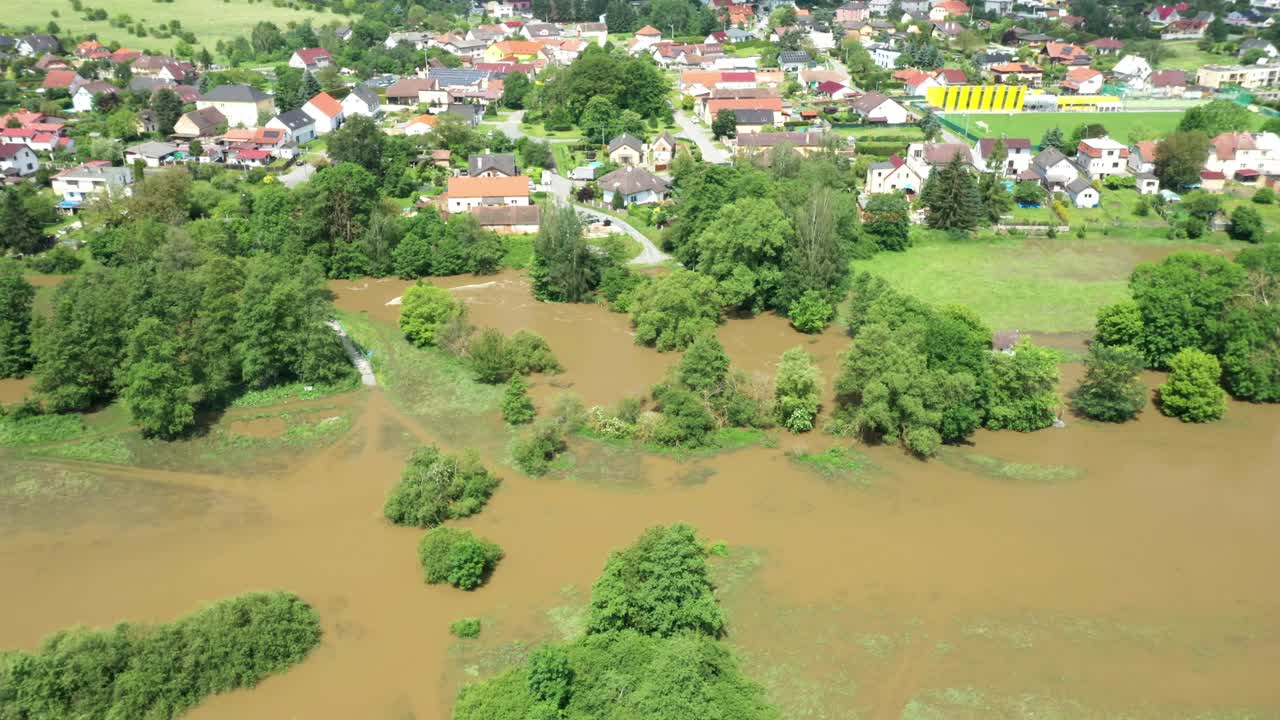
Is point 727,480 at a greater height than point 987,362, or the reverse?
point 987,362

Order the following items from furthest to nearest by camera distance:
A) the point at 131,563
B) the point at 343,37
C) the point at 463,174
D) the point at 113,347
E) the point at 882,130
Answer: the point at 343,37
the point at 882,130
the point at 463,174
the point at 113,347
the point at 131,563

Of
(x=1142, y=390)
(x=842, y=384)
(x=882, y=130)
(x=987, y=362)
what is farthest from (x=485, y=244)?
(x=882, y=130)

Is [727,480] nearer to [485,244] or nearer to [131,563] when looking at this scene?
[131,563]

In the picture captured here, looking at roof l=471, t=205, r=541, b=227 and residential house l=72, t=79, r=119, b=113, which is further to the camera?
residential house l=72, t=79, r=119, b=113

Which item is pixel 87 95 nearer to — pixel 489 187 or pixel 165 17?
pixel 489 187

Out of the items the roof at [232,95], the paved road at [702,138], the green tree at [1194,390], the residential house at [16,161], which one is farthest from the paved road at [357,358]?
the roof at [232,95]

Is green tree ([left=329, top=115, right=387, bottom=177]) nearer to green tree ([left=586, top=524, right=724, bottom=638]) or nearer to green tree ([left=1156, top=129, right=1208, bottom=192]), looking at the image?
green tree ([left=586, top=524, right=724, bottom=638])

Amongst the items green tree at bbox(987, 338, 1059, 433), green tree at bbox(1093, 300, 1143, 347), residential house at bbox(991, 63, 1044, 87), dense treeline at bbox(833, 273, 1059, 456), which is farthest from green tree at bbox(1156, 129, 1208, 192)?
residential house at bbox(991, 63, 1044, 87)
